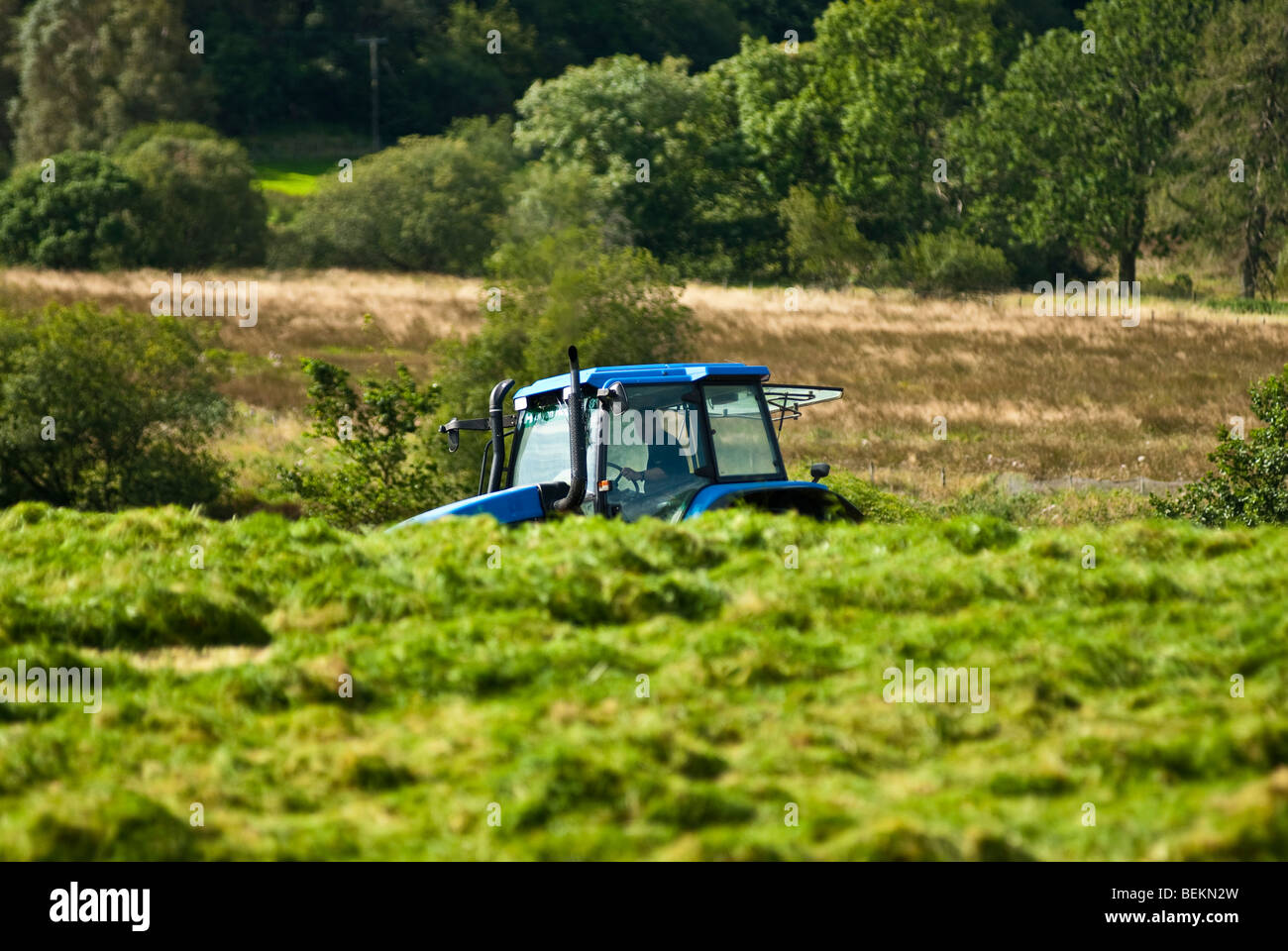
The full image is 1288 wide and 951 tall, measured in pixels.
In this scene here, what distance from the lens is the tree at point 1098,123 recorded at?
205 feet

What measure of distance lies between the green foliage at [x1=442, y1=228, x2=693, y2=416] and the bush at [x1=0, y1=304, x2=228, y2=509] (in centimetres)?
510

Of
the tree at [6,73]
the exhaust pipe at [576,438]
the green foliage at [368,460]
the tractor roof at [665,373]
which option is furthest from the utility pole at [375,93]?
the exhaust pipe at [576,438]

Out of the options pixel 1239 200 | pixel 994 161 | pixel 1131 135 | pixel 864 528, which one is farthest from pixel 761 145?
pixel 864 528

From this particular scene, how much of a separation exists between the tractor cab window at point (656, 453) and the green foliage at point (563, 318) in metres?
13.2

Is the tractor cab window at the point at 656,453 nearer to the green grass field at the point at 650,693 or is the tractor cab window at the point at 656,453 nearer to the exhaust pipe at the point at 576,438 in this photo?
the exhaust pipe at the point at 576,438

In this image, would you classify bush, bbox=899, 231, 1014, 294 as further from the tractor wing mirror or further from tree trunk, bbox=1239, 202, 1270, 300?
the tractor wing mirror

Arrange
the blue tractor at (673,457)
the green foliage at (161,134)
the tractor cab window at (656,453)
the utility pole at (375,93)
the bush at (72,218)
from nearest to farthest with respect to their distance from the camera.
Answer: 1. the blue tractor at (673,457)
2. the tractor cab window at (656,453)
3. the bush at (72,218)
4. the green foliage at (161,134)
5. the utility pole at (375,93)

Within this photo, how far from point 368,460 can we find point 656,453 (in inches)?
450

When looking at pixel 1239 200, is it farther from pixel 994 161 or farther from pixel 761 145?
pixel 761 145

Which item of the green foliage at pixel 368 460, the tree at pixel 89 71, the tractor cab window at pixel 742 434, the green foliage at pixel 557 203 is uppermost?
the tree at pixel 89 71

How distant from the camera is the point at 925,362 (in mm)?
37562

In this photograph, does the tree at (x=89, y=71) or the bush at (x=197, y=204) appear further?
the tree at (x=89, y=71)

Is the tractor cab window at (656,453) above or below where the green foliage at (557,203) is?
below

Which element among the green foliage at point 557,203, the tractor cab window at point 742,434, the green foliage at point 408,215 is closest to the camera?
the tractor cab window at point 742,434
